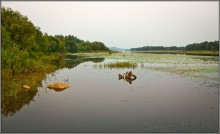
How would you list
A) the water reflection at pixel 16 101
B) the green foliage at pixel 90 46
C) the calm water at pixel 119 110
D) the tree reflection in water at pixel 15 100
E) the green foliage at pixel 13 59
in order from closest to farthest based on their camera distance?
the calm water at pixel 119 110
the water reflection at pixel 16 101
the tree reflection in water at pixel 15 100
the green foliage at pixel 13 59
the green foliage at pixel 90 46

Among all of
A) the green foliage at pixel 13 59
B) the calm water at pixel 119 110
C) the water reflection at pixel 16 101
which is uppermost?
the green foliage at pixel 13 59

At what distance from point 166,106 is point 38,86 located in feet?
47.5

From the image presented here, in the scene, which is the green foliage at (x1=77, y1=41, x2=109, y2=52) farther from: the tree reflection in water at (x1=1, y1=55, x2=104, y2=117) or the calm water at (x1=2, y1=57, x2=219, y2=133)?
the calm water at (x1=2, y1=57, x2=219, y2=133)

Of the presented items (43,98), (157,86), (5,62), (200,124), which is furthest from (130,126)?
(5,62)

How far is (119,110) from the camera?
57.7 feet

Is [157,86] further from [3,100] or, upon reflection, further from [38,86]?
[3,100]

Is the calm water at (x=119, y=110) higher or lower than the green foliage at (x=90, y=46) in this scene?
lower

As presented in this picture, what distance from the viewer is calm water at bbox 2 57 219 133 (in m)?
14.2

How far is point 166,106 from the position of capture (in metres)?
19.0

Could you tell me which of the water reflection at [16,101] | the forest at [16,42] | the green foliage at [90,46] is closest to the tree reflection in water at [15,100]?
the water reflection at [16,101]

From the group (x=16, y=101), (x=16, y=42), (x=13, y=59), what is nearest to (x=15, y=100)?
(x=16, y=101)

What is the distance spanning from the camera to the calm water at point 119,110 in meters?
14.2

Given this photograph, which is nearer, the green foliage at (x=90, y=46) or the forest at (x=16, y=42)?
the forest at (x=16, y=42)

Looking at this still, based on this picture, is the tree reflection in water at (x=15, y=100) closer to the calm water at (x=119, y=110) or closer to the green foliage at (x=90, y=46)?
the calm water at (x=119, y=110)
